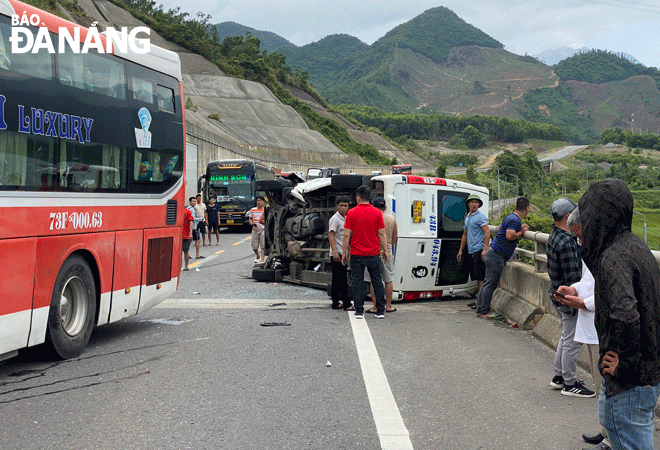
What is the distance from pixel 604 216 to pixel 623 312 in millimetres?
481

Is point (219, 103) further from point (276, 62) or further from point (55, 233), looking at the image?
point (55, 233)

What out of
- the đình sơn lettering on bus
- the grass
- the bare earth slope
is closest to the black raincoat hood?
the đình sơn lettering on bus

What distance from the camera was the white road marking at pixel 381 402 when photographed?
5027 mm

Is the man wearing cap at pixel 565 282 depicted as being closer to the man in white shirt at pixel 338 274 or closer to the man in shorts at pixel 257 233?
the man in white shirt at pixel 338 274

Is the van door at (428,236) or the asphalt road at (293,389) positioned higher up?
the van door at (428,236)

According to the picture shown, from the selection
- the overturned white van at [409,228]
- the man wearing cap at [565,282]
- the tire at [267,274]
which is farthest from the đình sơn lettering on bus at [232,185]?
the man wearing cap at [565,282]

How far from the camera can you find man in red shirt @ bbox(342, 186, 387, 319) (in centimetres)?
1055

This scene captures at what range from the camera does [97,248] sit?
8125 millimetres

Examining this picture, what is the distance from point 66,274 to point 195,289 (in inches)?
254

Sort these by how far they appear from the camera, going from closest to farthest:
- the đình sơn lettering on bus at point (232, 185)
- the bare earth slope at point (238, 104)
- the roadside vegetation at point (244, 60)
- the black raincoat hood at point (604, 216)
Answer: the black raincoat hood at point (604, 216) < the đình sơn lettering on bus at point (232, 185) < the bare earth slope at point (238, 104) < the roadside vegetation at point (244, 60)

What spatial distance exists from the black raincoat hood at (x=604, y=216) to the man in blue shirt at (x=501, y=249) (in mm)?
6388

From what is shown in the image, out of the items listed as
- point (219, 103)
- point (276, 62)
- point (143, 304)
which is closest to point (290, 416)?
point (143, 304)

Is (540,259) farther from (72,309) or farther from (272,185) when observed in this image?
(272,185)

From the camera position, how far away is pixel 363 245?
10.6m
